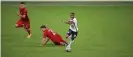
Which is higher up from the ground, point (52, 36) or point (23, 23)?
point (23, 23)

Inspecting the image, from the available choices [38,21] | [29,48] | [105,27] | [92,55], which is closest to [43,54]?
[29,48]

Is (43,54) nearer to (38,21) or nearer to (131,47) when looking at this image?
(38,21)

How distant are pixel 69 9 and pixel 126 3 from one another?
78 centimetres

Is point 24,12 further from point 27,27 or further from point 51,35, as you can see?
point 51,35

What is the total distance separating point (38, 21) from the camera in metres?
3.50

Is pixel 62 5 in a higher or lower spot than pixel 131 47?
higher

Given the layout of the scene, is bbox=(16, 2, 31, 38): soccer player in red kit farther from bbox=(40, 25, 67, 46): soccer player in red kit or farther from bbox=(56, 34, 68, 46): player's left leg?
bbox=(56, 34, 68, 46): player's left leg

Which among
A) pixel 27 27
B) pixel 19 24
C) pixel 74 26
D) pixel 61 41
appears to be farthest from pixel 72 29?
pixel 19 24

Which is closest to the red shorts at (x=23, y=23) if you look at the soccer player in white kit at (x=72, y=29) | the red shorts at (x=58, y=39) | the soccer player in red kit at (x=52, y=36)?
the soccer player in red kit at (x=52, y=36)

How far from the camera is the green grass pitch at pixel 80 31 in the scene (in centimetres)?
347

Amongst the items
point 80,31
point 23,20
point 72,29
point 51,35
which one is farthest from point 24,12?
point 80,31

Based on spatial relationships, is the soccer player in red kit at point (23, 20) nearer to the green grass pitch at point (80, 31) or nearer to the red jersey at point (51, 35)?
the green grass pitch at point (80, 31)

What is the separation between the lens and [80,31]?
11.5 feet

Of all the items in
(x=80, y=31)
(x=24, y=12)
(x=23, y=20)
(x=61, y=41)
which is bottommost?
(x=61, y=41)
